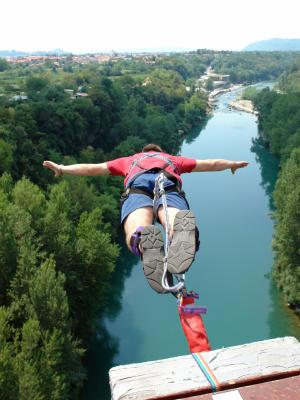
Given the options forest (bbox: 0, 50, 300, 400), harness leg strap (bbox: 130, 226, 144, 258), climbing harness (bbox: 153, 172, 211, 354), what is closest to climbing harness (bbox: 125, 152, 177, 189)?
harness leg strap (bbox: 130, 226, 144, 258)

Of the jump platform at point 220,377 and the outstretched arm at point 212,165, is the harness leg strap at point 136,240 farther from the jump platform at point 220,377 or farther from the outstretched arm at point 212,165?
the jump platform at point 220,377

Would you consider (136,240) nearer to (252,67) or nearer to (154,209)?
(154,209)

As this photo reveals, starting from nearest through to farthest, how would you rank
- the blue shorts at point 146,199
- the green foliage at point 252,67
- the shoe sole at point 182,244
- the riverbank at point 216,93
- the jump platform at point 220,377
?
the jump platform at point 220,377, the shoe sole at point 182,244, the blue shorts at point 146,199, the riverbank at point 216,93, the green foliage at point 252,67

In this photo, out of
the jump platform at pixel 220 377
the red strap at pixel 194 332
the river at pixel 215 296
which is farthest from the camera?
the river at pixel 215 296

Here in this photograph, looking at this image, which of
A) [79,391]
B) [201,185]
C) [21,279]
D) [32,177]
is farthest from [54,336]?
[201,185]

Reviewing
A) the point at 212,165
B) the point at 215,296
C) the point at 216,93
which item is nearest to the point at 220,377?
the point at 212,165

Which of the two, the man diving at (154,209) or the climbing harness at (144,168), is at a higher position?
the climbing harness at (144,168)

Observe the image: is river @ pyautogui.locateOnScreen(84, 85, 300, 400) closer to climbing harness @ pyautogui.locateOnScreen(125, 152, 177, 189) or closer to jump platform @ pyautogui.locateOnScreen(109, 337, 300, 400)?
climbing harness @ pyautogui.locateOnScreen(125, 152, 177, 189)

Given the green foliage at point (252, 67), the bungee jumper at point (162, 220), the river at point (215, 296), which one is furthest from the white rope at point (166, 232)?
the green foliage at point (252, 67)

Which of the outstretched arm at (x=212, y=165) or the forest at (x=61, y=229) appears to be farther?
the forest at (x=61, y=229)
